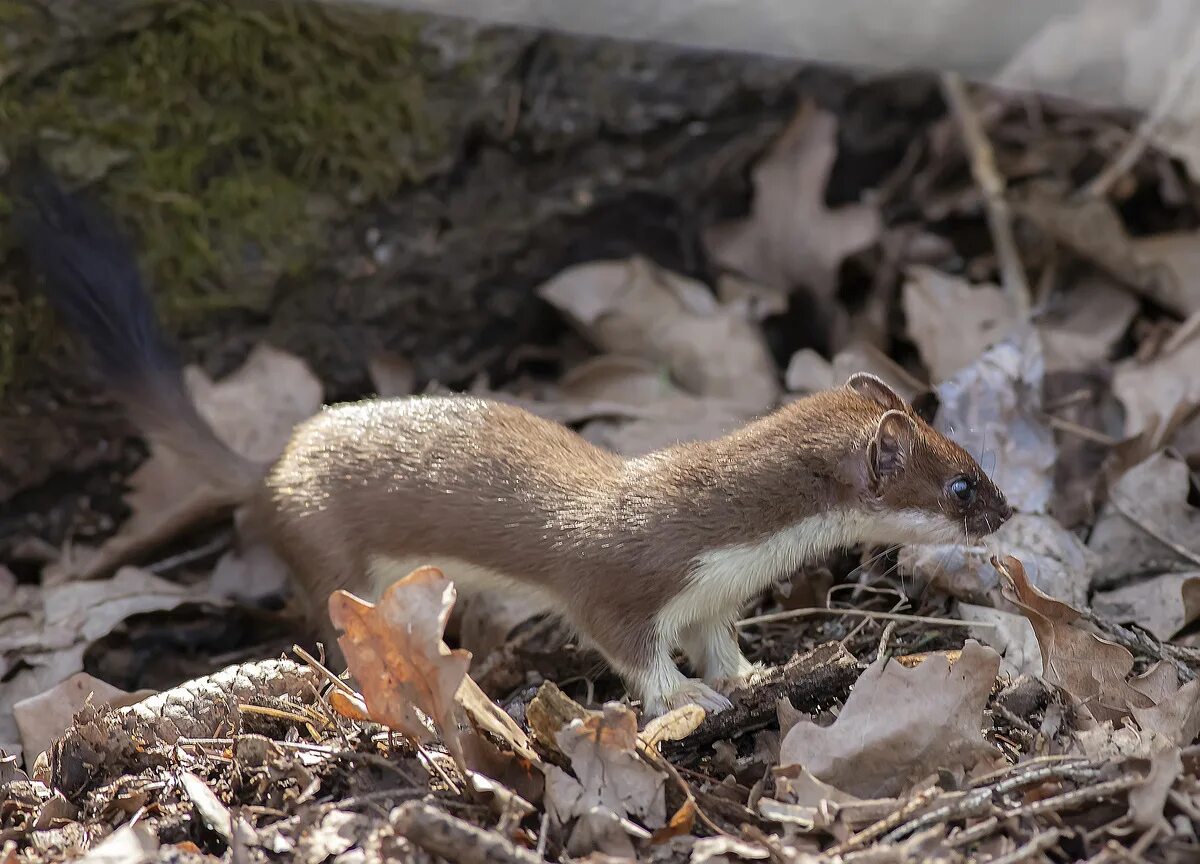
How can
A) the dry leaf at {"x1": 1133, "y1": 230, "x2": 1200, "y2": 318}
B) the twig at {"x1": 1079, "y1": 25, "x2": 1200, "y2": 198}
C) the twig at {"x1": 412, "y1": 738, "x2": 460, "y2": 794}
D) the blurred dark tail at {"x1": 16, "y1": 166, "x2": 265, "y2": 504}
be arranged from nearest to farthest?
the twig at {"x1": 412, "y1": 738, "x2": 460, "y2": 794} → the blurred dark tail at {"x1": 16, "y1": 166, "x2": 265, "y2": 504} → the dry leaf at {"x1": 1133, "y1": 230, "x2": 1200, "y2": 318} → the twig at {"x1": 1079, "y1": 25, "x2": 1200, "y2": 198}

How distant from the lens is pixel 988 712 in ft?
10.0

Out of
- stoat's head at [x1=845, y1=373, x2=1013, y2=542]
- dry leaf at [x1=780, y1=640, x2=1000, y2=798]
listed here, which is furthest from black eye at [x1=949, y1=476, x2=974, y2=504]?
dry leaf at [x1=780, y1=640, x2=1000, y2=798]

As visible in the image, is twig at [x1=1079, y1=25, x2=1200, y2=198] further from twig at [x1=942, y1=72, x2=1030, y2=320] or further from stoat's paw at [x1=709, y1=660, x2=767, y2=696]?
stoat's paw at [x1=709, y1=660, x2=767, y2=696]

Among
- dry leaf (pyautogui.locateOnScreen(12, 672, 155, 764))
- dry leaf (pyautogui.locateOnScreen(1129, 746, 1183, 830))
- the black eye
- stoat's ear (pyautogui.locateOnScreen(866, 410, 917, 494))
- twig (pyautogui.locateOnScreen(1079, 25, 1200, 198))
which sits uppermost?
twig (pyautogui.locateOnScreen(1079, 25, 1200, 198))

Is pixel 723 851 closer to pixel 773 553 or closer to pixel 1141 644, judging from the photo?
pixel 773 553

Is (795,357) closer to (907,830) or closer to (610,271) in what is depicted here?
(610,271)

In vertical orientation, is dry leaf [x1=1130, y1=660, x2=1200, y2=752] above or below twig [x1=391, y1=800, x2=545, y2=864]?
below

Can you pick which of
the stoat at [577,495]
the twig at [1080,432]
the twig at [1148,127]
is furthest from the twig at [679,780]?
the twig at [1148,127]

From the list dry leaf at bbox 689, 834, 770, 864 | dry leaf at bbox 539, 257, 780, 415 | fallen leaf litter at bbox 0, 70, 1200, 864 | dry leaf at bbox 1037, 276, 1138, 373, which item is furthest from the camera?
dry leaf at bbox 539, 257, 780, 415

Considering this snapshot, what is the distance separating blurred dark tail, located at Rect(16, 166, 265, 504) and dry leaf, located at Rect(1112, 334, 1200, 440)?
9.72 feet

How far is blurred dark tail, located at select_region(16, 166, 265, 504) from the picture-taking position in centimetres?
402

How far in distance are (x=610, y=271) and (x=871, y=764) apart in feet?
8.96

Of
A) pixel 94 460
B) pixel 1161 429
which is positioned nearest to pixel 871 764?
pixel 1161 429

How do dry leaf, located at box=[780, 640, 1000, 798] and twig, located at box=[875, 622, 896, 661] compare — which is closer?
dry leaf, located at box=[780, 640, 1000, 798]
